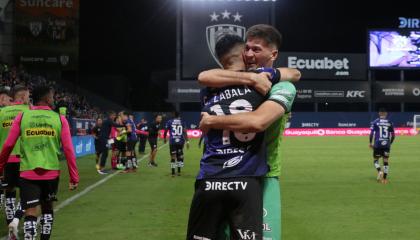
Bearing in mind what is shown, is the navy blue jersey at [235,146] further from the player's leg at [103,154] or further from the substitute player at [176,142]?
the player's leg at [103,154]

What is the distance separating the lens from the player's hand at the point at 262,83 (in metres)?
3.37

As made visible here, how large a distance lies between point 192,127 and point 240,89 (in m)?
47.6

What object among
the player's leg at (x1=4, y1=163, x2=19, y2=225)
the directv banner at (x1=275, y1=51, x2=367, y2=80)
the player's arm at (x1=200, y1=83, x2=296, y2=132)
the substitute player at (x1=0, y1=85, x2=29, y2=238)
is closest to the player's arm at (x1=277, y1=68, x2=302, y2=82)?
the player's arm at (x1=200, y1=83, x2=296, y2=132)

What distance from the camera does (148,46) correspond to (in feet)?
230

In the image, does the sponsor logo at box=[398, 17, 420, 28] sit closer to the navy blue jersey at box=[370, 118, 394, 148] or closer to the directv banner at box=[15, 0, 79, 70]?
the directv banner at box=[15, 0, 79, 70]

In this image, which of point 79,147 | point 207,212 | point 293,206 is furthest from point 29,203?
point 79,147

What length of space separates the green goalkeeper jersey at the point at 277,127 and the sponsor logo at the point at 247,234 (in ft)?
1.37

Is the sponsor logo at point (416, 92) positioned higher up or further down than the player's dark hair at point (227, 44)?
higher up

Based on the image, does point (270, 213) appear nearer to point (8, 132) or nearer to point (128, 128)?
point (8, 132)

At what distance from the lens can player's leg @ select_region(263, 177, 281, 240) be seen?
353cm

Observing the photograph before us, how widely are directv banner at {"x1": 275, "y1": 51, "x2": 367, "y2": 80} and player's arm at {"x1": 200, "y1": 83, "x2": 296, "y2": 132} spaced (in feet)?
167

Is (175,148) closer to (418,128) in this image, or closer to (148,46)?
(418,128)

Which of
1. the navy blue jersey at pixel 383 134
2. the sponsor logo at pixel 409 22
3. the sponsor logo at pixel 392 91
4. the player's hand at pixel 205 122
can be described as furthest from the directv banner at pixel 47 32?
the player's hand at pixel 205 122

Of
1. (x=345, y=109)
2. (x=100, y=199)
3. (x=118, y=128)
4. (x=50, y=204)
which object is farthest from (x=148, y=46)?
(x=50, y=204)
